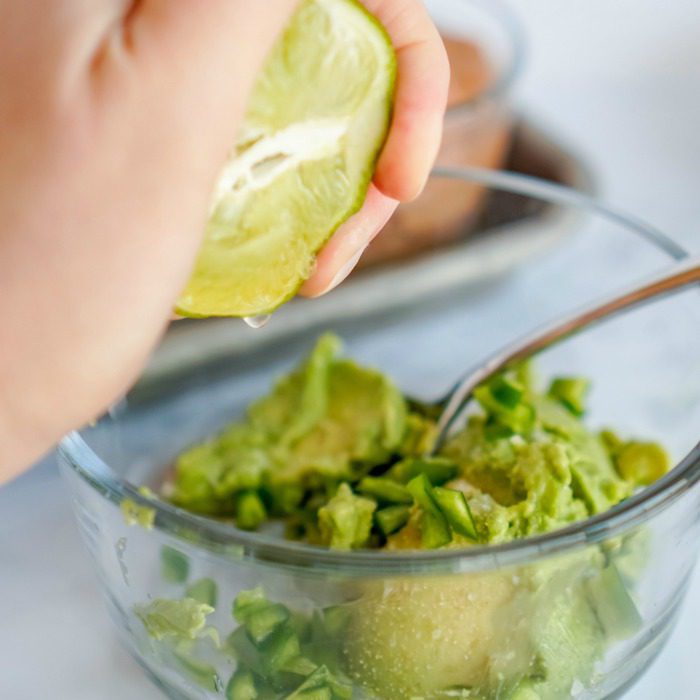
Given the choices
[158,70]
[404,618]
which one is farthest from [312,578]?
[158,70]

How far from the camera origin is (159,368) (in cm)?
57

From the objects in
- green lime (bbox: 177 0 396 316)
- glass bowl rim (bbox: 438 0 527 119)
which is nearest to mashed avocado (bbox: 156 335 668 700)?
green lime (bbox: 177 0 396 316)

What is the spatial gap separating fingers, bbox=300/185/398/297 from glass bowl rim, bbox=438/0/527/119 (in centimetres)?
29

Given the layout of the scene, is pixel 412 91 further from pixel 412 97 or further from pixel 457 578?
pixel 457 578

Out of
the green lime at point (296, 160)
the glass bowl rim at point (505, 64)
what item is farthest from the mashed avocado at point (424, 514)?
the glass bowl rim at point (505, 64)

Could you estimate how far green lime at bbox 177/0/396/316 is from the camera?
320 millimetres

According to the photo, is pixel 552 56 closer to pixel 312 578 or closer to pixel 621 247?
pixel 621 247

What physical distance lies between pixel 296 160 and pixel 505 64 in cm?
50

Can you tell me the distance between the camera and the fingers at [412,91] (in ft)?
1.12

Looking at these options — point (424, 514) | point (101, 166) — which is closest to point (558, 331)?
point (424, 514)

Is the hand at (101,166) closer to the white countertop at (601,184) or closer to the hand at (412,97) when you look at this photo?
the hand at (412,97)

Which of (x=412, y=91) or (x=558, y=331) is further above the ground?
(x=412, y=91)

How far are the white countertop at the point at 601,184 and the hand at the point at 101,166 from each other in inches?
9.5

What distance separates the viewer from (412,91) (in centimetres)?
34
